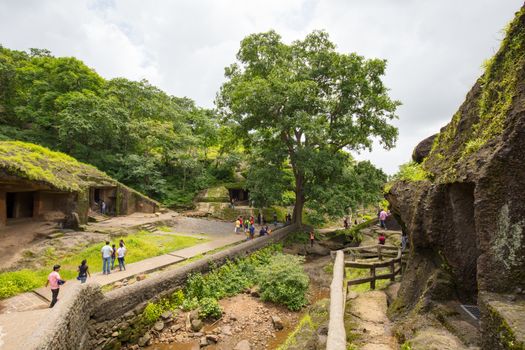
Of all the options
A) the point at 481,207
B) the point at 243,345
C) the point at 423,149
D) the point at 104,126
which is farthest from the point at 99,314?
the point at 104,126

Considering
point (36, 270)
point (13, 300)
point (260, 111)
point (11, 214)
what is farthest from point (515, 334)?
point (11, 214)

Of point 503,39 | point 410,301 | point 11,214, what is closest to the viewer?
point 503,39

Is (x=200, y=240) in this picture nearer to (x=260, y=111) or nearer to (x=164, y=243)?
(x=164, y=243)

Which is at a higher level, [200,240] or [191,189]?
[191,189]

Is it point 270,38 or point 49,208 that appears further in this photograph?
point 270,38

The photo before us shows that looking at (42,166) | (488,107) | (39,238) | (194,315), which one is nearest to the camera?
(488,107)

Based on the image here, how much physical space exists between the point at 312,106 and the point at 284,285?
12420 mm

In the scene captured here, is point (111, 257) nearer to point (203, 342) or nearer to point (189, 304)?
point (189, 304)

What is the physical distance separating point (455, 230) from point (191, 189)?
28.1 metres

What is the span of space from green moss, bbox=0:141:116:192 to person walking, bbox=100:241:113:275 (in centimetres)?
538

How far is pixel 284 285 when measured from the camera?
13305mm

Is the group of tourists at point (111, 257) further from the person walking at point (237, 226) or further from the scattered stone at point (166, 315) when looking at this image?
the person walking at point (237, 226)

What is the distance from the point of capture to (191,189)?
31203 millimetres

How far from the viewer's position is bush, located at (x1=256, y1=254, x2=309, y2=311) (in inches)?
513
